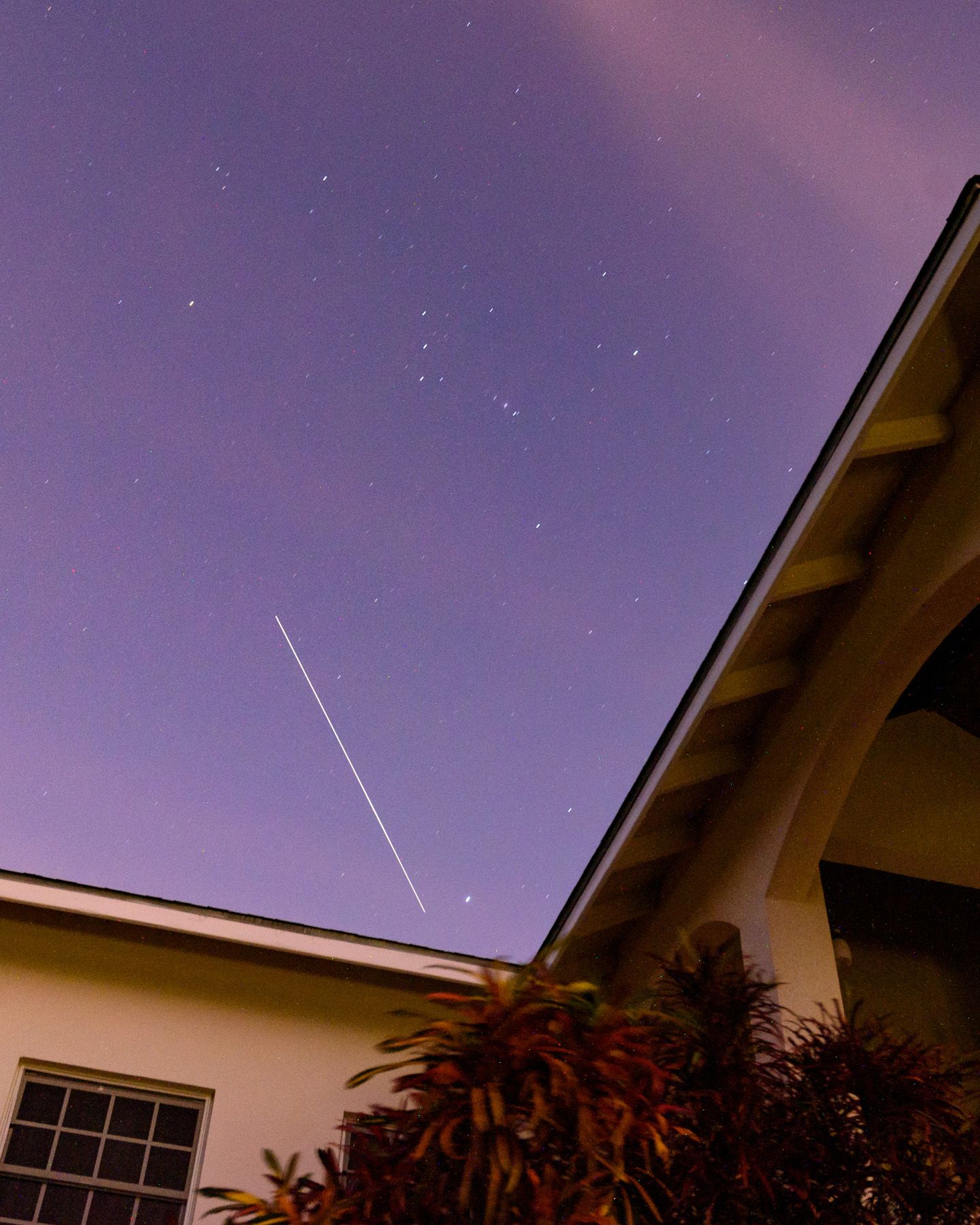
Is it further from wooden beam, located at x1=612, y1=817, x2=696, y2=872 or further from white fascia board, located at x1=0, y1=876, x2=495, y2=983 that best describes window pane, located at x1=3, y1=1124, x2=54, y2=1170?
wooden beam, located at x1=612, y1=817, x2=696, y2=872

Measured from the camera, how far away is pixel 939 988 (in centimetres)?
944

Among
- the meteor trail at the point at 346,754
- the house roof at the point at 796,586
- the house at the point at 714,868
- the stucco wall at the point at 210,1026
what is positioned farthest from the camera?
the meteor trail at the point at 346,754

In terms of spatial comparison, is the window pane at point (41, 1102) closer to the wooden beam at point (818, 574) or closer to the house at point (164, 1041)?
the house at point (164, 1041)

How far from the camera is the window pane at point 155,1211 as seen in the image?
7191 millimetres

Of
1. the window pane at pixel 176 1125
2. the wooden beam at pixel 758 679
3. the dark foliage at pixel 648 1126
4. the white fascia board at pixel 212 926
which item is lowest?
the dark foliage at pixel 648 1126

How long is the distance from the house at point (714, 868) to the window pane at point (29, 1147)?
0.01m

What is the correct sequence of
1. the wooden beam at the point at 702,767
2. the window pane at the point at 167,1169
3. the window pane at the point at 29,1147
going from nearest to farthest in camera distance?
the window pane at the point at 29,1147 < the window pane at the point at 167,1169 < the wooden beam at the point at 702,767

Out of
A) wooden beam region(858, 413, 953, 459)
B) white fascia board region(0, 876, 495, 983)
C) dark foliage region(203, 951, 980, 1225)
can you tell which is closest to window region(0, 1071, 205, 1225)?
white fascia board region(0, 876, 495, 983)

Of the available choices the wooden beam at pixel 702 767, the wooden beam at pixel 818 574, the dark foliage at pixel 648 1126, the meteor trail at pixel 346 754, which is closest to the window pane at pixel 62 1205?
the dark foliage at pixel 648 1126

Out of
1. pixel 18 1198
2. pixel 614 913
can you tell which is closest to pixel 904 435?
pixel 614 913

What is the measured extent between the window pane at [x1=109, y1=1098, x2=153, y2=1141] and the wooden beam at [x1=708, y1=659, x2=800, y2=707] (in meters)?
4.16

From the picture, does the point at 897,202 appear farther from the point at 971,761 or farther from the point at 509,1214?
the point at 509,1214

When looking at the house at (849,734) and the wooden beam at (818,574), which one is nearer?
the house at (849,734)

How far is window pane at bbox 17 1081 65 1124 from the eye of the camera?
24.0 ft
